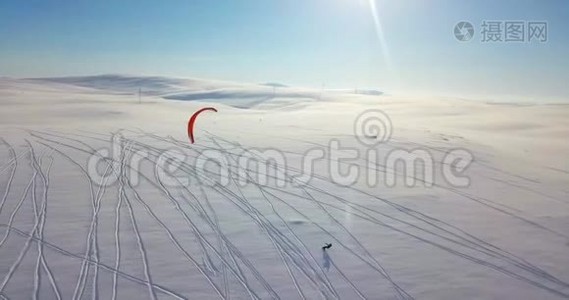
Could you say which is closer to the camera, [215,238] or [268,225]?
[215,238]

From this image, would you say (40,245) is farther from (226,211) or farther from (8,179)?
(8,179)

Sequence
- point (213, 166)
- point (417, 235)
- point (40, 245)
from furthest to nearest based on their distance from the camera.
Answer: point (213, 166) < point (417, 235) < point (40, 245)

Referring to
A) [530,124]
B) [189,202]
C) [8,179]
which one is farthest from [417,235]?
[530,124]

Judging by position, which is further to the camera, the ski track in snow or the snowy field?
the snowy field

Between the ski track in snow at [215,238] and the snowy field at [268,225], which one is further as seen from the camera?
the snowy field at [268,225]

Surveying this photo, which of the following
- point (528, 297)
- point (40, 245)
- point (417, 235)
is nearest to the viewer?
point (528, 297)

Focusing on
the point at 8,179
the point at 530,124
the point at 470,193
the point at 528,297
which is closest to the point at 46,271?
the point at 8,179

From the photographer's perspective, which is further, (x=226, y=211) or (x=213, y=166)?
(x=213, y=166)
